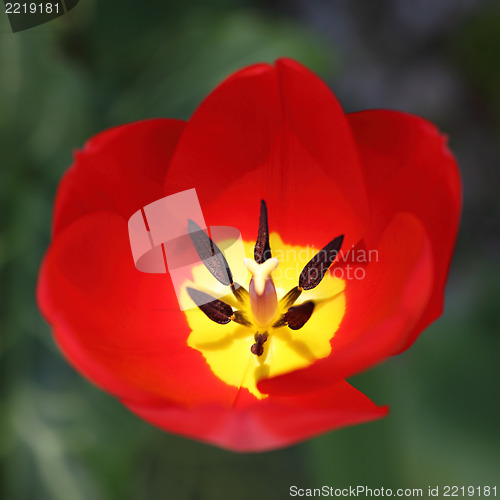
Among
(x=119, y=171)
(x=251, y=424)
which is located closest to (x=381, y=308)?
(x=251, y=424)

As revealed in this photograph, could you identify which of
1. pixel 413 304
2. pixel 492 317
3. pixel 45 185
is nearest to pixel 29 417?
pixel 45 185

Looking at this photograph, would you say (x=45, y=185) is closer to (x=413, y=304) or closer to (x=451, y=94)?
(x=413, y=304)

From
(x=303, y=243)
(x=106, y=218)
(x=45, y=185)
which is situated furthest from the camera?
(x=45, y=185)

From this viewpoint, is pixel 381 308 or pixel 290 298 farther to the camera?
pixel 290 298

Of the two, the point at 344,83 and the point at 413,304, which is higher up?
the point at 344,83

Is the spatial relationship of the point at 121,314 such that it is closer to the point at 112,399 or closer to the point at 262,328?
the point at 262,328

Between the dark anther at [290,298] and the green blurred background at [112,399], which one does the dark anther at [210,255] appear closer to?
the dark anther at [290,298]
